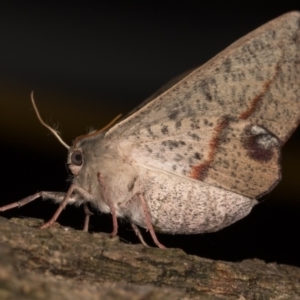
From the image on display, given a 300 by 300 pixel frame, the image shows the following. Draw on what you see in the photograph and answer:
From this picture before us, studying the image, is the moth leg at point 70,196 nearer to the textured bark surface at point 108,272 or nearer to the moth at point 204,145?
the moth at point 204,145

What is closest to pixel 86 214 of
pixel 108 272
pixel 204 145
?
pixel 204 145

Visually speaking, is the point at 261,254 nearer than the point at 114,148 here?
No

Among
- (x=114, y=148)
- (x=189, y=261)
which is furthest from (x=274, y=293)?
(x=114, y=148)

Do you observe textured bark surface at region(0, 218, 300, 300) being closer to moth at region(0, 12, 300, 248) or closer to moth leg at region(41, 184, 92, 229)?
moth leg at region(41, 184, 92, 229)

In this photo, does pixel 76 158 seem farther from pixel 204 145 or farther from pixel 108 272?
pixel 108 272

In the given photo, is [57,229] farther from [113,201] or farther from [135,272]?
[113,201]

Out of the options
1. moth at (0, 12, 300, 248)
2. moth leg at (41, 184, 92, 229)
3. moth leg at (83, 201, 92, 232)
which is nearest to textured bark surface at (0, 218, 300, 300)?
moth leg at (41, 184, 92, 229)

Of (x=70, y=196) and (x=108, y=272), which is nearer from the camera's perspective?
(x=108, y=272)
